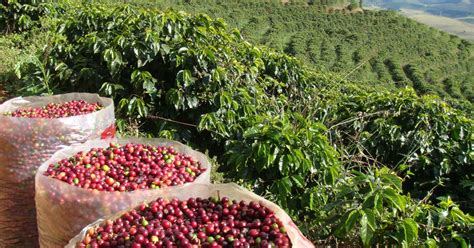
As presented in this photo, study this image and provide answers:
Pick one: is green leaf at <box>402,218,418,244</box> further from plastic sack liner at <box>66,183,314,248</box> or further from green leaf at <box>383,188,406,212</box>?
plastic sack liner at <box>66,183,314,248</box>

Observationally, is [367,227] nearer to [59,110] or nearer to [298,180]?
[298,180]

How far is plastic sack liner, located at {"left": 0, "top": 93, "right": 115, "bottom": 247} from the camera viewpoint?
2655mm

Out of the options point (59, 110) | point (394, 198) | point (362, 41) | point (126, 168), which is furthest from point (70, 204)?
point (362, 41)

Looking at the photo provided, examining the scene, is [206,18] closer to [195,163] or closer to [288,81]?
[288,81]

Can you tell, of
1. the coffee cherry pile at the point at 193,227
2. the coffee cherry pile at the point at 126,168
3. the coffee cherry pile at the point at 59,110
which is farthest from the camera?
the coffee cherry pile at the point at 59,110

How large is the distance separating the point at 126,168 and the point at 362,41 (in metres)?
39.4

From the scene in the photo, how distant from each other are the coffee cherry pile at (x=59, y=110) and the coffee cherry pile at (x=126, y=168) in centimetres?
50

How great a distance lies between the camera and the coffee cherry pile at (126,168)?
7.30 feet

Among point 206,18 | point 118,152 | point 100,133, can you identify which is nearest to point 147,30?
point 206,18

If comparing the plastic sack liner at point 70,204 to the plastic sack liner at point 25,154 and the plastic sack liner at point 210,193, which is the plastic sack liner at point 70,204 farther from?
the plastic sack liner at point 25,154

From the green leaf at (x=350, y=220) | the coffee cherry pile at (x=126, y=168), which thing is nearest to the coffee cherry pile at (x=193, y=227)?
the coffee cherry pile at (x=126, y=168)

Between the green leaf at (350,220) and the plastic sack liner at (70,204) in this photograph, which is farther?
the green leaf at (350,220)

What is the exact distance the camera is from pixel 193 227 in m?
1.86

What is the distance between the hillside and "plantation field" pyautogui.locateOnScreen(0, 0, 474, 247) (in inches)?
1053
